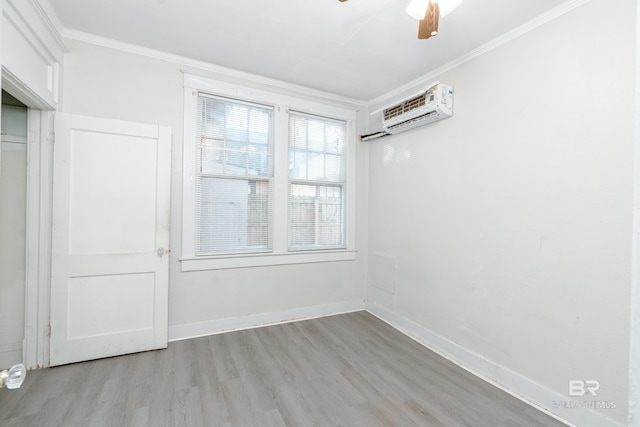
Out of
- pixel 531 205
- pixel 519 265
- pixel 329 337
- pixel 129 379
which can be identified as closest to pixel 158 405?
pixel 129 379

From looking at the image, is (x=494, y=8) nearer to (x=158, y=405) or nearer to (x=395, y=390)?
(x=395, y=390)

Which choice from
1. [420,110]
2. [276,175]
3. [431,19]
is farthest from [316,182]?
[431,19]

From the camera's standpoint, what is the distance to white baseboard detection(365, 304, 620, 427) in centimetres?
187

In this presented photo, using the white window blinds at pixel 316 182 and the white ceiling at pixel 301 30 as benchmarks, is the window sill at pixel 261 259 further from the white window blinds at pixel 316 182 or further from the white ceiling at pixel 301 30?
the white ceiling at pixel 301 30

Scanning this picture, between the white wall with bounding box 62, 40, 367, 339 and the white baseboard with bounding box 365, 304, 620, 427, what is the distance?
1.10m

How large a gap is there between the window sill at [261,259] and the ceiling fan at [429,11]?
254cm

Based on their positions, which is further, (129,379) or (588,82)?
(129,379)

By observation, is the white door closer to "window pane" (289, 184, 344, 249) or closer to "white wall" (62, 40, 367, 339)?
"white wall" (62, 40, 367, 339)

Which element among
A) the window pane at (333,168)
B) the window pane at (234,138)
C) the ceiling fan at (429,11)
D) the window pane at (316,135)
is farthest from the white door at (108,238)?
the ceiling fan at (429,11)

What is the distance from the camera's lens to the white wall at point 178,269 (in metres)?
2.62

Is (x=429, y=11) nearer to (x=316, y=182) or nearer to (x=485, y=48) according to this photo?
(x=485, y=48)

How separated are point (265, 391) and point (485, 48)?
323 cm

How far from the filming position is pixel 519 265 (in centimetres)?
225

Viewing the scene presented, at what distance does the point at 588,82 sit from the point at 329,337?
2.90 metres
